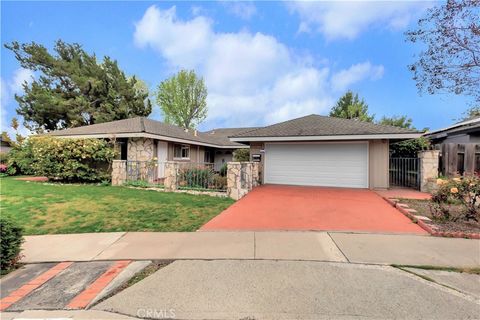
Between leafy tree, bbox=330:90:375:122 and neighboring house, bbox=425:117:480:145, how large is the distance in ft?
45.2

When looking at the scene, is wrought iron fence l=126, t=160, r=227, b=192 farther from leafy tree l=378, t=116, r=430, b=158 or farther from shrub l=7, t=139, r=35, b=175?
leafy tree l=378, t=116, r=430, b=158

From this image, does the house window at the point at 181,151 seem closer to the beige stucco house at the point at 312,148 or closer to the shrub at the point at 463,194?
the beige stucco house at the point at 312,148

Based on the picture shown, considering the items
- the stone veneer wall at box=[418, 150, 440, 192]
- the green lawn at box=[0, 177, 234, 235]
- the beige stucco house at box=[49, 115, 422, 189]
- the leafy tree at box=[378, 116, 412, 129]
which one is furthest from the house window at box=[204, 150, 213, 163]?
the leafy tree at box=[378, 116, 412, 129]

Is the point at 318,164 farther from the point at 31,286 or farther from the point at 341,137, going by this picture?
the point at 31,286

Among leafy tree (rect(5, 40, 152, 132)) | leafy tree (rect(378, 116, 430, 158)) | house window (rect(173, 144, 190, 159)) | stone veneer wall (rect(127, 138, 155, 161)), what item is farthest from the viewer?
leafy tree (rect(5, 40, 152, 132))

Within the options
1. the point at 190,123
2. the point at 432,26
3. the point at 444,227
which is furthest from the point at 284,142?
the point at 190,123

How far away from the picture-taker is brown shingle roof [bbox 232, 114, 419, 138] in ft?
38.0

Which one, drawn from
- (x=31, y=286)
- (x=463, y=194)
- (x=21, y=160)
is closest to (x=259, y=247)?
(x=31, y=286)

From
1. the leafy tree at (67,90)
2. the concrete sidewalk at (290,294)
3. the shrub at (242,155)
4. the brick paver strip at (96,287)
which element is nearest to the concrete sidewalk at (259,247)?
the brick paver strip at (96,287)

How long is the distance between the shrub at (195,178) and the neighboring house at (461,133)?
1237 cm

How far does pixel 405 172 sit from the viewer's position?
12.9m

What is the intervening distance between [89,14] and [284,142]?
35.3ft

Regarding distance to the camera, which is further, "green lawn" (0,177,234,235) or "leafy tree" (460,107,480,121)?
"leafy tree" (460,107,480,121)

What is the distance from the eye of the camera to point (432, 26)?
7.77 m
